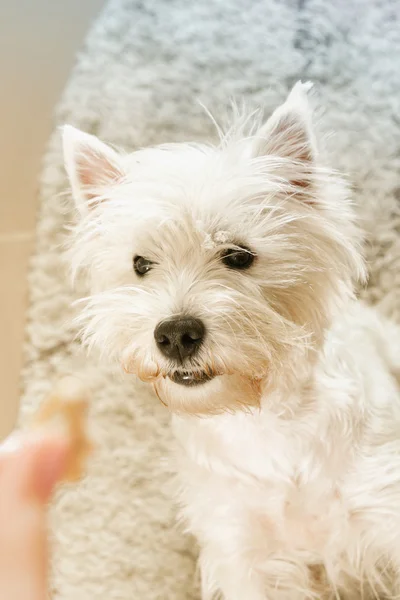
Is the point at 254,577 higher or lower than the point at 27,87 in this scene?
lower

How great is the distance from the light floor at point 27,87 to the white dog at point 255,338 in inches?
40.3

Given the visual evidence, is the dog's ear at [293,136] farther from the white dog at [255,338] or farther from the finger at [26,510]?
the finger at [26,510]

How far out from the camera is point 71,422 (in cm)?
90

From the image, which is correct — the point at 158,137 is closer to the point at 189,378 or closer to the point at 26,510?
the point at 189,378

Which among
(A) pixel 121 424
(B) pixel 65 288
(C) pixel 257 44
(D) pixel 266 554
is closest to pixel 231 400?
(D) pixel 266 554

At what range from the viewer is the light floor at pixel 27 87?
2.14 m

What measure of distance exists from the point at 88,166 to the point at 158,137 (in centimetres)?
90

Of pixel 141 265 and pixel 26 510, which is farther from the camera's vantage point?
pixel 141 265

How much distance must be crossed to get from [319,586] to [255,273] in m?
0.75

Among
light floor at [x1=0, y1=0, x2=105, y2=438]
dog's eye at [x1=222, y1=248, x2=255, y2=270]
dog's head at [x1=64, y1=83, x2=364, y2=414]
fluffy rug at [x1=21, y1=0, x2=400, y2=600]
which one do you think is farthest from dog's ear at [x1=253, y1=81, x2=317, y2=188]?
light floor at [x1=0, y1=0, x2=105, y2=438]

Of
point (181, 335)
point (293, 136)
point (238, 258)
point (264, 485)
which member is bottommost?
point (264, 485)

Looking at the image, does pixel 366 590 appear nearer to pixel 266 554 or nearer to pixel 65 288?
pixel 266 554

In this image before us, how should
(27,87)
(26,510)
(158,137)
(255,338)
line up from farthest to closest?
(27,87) < (158,137) < (255,338) < (26,510)

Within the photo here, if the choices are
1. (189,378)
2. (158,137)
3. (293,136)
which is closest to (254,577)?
(189,378)
